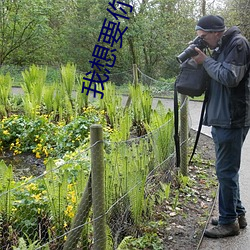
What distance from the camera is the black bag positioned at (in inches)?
121

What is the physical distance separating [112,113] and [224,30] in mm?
3396

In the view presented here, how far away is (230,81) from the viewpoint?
9.09 ft

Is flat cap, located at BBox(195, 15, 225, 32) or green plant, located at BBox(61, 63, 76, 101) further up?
flat cap, located at BBox(195, 15, 225, 32)

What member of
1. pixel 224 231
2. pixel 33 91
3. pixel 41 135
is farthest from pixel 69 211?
pixel 33 91

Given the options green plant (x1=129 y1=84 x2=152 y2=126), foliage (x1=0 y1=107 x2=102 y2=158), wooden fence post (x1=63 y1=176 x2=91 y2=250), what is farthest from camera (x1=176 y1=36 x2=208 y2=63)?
green plant (x1=129 y1=84 x2=152 y2=126)

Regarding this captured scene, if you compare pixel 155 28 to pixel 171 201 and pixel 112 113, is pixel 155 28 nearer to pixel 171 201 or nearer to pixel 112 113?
pixel 112 113

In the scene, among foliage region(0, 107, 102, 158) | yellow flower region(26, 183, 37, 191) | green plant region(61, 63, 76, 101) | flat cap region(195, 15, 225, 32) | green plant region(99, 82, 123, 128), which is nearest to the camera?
flat cap region(195, 15, 225, 32)

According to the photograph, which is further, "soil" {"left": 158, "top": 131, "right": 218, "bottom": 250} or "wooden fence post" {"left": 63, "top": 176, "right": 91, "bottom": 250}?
"soil" {"left": 158, "top": 131, "right": 218, "bottom": 250}

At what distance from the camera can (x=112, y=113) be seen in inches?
243

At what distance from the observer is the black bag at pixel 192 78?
3.07 metres

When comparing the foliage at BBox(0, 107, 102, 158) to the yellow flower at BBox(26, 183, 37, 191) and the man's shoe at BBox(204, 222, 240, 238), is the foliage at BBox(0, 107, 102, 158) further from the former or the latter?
the man's shoe at BBox(204, 222, 240, 238)

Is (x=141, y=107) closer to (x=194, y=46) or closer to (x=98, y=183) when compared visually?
(x=194, y=46)

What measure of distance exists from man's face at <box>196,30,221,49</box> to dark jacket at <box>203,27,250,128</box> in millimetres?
65

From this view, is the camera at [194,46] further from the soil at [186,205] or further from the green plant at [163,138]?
the soil at [186,205]
